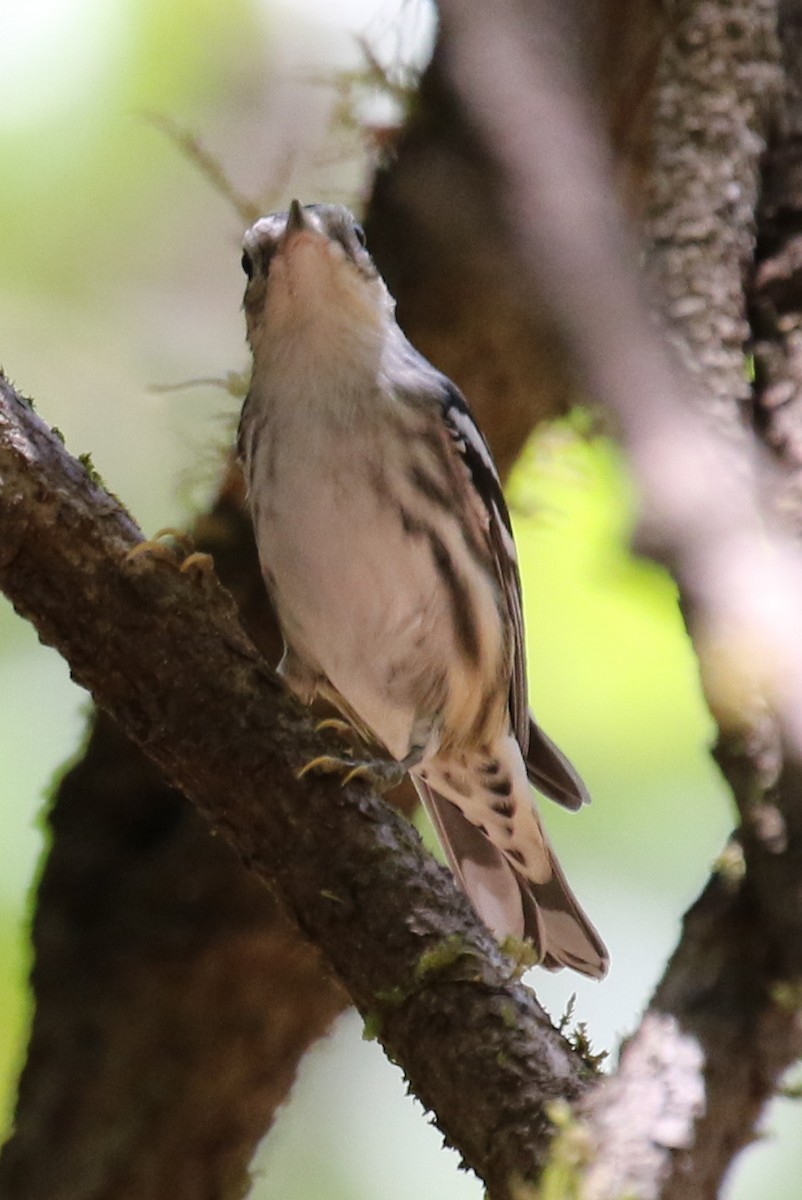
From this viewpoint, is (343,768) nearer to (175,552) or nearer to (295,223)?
(175,552)

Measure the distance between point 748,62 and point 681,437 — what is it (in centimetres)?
169

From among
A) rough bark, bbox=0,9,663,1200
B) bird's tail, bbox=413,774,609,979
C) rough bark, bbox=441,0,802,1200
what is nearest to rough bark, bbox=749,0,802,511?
rough bark, bbox=441,0,802,1200

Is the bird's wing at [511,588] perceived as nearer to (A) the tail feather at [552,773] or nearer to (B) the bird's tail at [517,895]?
(A) the tail feather at [552,773]

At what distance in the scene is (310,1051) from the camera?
353cm

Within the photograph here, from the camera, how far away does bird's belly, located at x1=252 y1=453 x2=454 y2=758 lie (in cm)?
318

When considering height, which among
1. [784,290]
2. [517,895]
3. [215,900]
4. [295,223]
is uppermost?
[784,290]

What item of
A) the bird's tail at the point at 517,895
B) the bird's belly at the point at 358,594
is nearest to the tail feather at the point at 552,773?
the bird's tail at the point at 517,895

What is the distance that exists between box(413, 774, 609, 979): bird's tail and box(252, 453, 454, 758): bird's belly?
30 cm

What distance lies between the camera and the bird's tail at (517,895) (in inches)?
131

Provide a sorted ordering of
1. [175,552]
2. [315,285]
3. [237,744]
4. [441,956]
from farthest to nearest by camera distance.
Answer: [315,285] → [175,552] → [237,744] → [441,956]

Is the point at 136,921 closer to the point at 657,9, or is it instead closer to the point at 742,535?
the point at 742,535

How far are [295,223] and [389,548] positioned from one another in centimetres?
73

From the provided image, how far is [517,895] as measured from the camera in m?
3.53

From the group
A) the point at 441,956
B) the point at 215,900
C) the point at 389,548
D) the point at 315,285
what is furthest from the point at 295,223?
the point at 441,956
